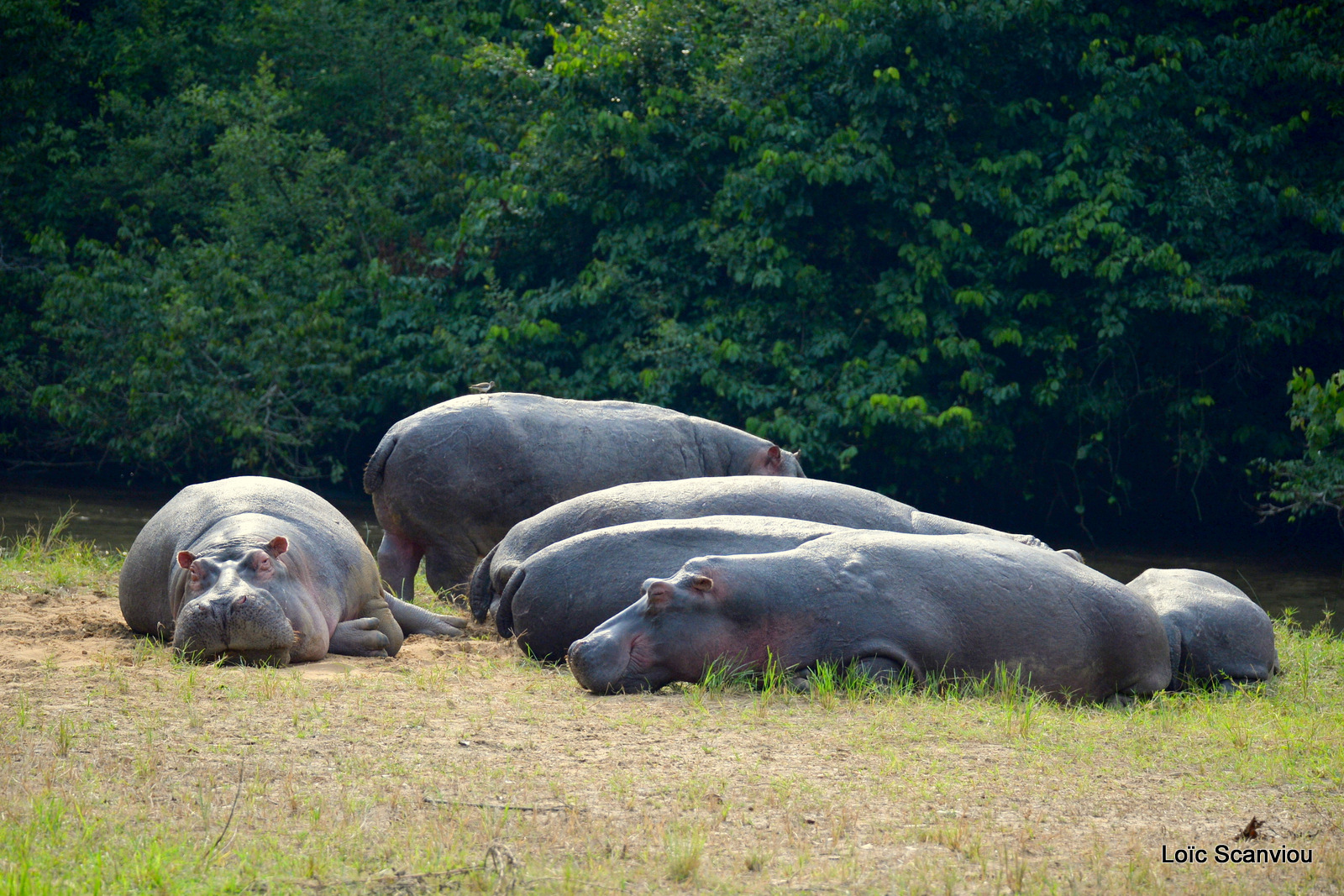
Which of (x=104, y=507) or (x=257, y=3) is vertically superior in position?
(x=257, y=3)

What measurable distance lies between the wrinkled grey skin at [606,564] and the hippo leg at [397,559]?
115 inches

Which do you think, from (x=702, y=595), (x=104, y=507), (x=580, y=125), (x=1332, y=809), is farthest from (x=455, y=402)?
(x=104, y=507)

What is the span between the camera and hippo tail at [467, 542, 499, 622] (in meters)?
7.96

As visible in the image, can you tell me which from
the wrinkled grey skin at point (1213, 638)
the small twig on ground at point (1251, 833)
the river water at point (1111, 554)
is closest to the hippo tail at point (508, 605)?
the wrinkled grey skin at point (1213, 638)

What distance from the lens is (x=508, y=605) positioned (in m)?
7.18

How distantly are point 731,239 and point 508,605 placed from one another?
9.97m

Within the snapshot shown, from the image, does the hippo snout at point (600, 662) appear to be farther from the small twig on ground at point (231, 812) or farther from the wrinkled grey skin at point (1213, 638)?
the wrinkled grey skin at point (1213, 638)

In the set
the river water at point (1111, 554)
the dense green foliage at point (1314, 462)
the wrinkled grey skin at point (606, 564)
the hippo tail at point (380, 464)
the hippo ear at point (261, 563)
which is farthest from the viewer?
the river water at point (1111, 554)

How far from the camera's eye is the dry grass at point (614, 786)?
136 inches

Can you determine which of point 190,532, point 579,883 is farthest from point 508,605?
point 579,883

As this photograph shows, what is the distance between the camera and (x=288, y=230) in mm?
19719

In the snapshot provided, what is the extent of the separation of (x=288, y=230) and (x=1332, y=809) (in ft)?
58.5

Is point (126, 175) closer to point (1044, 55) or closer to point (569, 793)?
point (1044, 55)

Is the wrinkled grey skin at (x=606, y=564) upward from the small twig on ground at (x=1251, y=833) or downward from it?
downward
